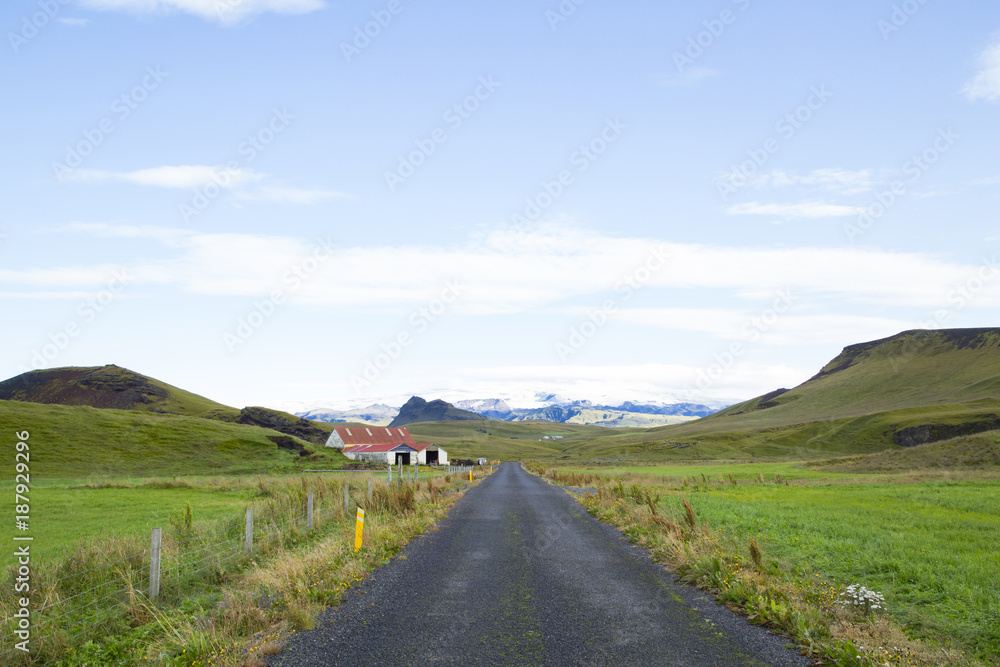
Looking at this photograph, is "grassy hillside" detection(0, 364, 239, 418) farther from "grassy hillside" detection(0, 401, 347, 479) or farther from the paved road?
the paved road

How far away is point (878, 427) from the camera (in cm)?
13025

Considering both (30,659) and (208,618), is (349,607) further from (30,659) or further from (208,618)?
(30,659)

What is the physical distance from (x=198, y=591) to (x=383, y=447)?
99.2 m

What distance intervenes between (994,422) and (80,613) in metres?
134

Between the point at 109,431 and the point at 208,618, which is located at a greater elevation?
the point at 109,431

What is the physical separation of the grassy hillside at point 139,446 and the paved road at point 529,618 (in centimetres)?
6056

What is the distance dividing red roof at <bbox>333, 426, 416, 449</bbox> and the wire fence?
10630 cm

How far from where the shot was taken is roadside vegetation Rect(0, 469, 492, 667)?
26.5 ft

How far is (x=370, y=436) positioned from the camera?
123750mm

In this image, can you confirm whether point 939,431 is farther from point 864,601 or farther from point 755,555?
point 864,601

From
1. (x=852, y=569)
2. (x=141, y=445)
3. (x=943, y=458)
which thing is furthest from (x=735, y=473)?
(x=141, y=445)

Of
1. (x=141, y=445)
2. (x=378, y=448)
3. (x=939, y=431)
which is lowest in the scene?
(x=939, y=431)

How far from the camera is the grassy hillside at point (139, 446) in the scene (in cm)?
6581

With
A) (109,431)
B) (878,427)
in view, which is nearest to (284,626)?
(109,431)
